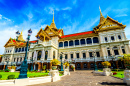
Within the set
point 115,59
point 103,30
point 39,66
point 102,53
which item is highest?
point 103,30

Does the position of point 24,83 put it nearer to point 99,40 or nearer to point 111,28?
point 99,40

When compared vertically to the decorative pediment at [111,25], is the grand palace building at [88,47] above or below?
below

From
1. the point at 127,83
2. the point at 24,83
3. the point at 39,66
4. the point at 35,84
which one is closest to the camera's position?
the point at 127,83

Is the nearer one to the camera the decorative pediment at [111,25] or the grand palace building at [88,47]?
the grand palace building at [88,47]

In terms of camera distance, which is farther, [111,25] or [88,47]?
[88,47]

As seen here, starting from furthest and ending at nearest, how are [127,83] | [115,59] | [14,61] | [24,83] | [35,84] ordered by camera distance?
[14,61]
[115,59]
[35,84]
[24,83]
[127,83]

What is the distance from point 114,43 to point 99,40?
15.3 feet

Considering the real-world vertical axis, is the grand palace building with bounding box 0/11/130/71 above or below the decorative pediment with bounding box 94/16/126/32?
below

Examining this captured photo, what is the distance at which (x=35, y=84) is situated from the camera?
7.54 meters

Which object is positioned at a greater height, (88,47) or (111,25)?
(111,25)

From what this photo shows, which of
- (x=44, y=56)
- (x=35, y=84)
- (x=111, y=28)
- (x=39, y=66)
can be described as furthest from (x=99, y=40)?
(x=35, y=84)

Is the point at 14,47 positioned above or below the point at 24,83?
above

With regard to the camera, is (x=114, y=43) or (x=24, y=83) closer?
(x=24, y=83)

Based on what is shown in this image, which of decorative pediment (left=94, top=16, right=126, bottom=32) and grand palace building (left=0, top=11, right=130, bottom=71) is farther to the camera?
decorative pediment (left=94, top=16, right=126, bottom=32)
